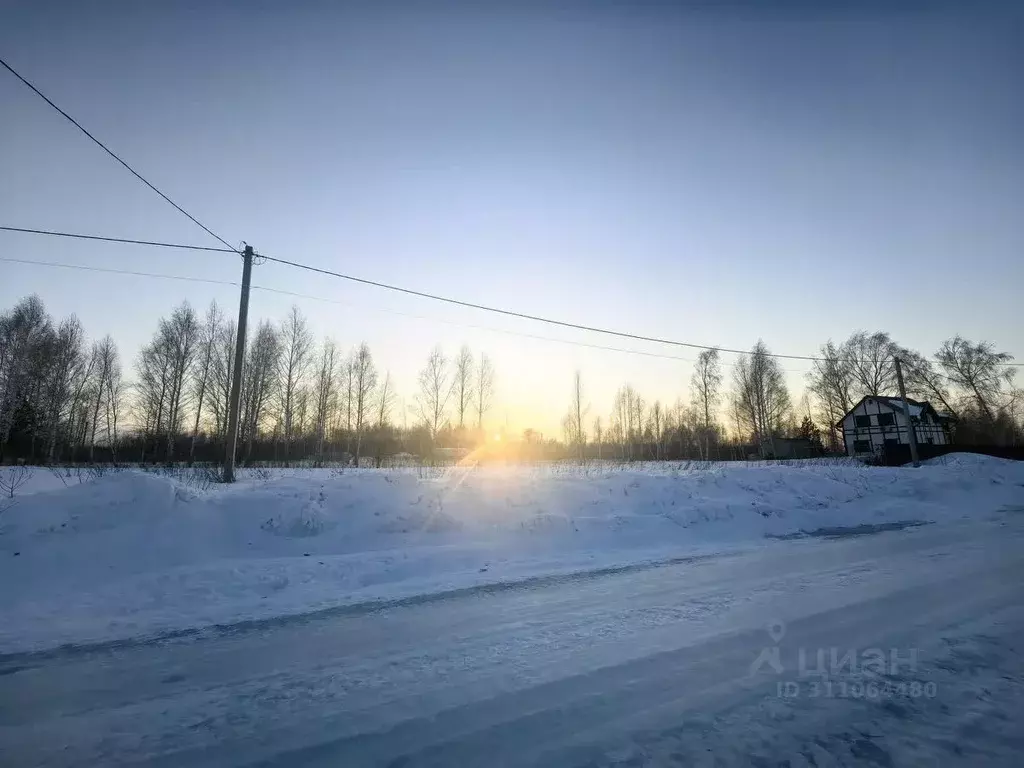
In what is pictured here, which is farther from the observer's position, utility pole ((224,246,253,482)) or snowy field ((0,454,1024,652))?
utility pole ((224,246,253,482))

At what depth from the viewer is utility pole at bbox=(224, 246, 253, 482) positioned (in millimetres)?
11039

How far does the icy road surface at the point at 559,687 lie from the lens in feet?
8.29

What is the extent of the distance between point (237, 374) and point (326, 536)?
16.6 ft

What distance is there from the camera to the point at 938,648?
378 cm

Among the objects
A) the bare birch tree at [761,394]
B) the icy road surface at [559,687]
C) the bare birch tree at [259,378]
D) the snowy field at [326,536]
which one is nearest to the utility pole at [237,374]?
the snowy field at [326,536]

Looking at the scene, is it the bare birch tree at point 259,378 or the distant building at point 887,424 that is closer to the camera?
the bare birch tree at point 259,378

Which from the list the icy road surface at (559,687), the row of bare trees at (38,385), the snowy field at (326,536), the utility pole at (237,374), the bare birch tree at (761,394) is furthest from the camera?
the bare birch tree at (761,394)

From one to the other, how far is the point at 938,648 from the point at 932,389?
198 feet

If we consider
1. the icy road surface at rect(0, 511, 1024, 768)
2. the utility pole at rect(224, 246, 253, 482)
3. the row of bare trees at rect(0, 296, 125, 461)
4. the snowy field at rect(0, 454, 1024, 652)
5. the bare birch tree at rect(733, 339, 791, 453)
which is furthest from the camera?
the bare birch tree at rect(733, 339, 791, 453)

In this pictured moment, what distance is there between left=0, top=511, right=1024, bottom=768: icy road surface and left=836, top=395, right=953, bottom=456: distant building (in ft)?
175

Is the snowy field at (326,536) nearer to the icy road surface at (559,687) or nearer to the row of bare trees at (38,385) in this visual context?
the icy road surface at (559,687)

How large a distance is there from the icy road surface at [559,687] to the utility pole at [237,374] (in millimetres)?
7492

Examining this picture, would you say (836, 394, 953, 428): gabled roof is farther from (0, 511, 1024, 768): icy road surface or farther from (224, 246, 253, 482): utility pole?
(224, 246, 253, 482): utility pole

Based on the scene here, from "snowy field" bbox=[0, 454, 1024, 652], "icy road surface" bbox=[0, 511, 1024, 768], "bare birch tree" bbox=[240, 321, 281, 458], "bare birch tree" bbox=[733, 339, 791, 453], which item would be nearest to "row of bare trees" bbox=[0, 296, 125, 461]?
"bare birch tree" bbox=[240, 321, 281, 458]
